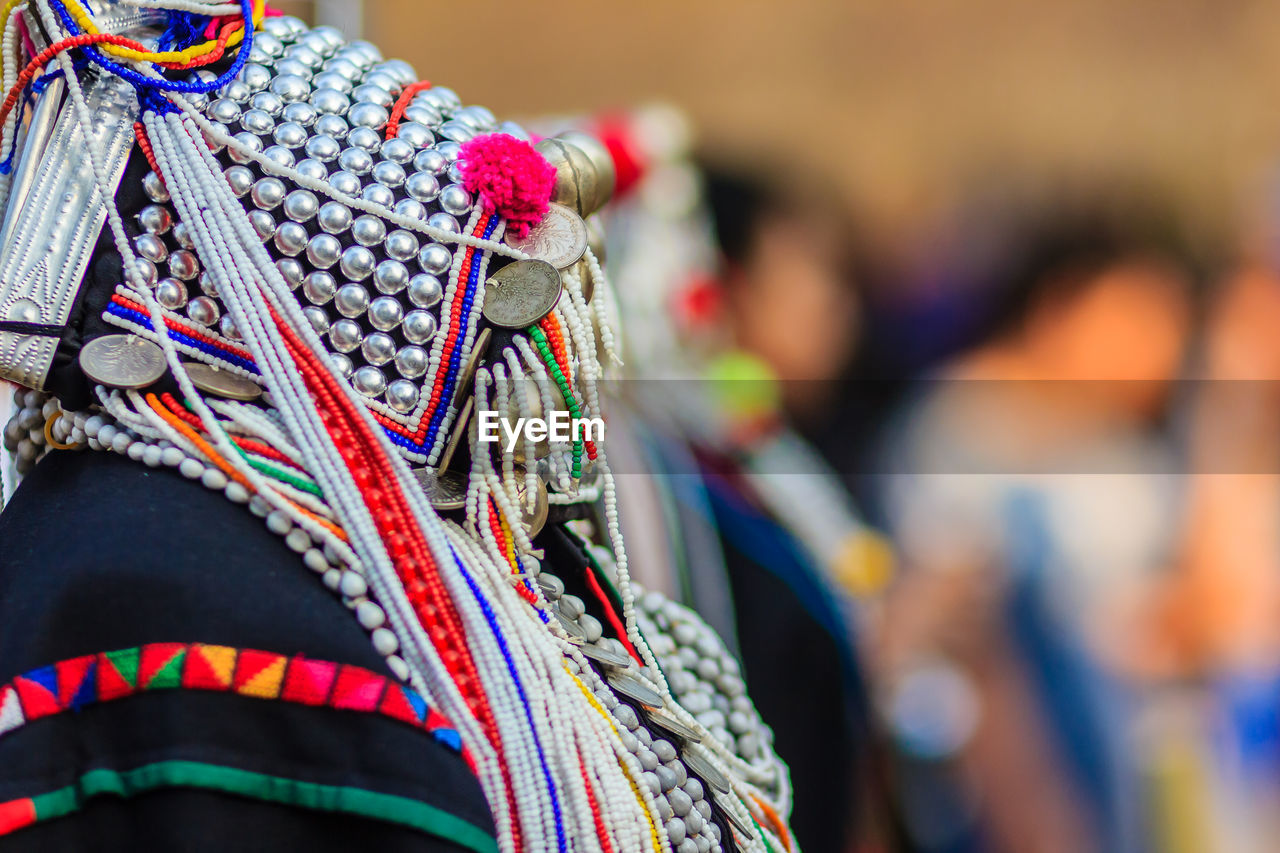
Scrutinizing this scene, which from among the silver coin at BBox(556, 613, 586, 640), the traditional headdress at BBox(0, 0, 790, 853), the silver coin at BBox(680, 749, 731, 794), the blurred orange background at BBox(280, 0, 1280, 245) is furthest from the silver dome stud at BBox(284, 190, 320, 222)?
the blurred orange background at BBox(280, 0, 1280, 245)

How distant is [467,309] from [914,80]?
3.98 meters

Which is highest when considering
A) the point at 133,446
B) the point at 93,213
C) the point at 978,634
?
the point at 978,634

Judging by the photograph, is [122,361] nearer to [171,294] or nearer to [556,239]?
[171,294]

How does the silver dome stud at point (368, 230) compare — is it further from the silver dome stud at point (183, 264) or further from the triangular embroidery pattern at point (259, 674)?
the triangular embroidery pattern at point (259, 674)

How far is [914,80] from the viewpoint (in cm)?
441

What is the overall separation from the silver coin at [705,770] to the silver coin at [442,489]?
9.7 inches

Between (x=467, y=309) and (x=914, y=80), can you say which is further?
(x=914, y=80)

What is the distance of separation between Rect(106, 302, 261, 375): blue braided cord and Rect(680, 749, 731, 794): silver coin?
400 millimetres

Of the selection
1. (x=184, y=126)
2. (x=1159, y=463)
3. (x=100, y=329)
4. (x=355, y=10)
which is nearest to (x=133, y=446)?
(x=100, y=329)

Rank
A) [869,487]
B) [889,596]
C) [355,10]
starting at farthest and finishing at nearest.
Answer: [869,487]
[889,596]
[355,10]

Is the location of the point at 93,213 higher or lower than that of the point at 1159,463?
lower

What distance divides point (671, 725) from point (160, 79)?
550mm

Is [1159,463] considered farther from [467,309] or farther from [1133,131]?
[467,309]

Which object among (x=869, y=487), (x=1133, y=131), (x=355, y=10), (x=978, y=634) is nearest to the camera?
(x=355, y=10)
